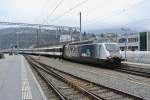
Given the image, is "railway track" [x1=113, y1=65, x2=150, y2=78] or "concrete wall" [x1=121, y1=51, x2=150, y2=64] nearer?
"railway track" [x1=113, y1=65, x2=150, y2=78]

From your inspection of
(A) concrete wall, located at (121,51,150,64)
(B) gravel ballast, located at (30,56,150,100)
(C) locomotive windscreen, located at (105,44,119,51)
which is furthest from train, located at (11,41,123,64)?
(B) gravel ballast, located at (30,56,150,100)

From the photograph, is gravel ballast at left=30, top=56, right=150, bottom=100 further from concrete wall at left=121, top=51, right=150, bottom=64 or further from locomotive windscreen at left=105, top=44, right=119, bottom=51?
concrete wall at left=121, top=51, right=150, bottom=64

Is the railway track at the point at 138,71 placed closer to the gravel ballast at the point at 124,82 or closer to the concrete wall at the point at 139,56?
the gravel ballast at the point at 124,82

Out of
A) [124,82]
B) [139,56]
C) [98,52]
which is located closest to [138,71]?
[98,52]

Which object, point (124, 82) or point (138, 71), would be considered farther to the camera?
point (138, 71)

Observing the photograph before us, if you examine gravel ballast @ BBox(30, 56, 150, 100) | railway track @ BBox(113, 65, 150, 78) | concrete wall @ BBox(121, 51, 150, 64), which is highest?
concrete wall @ BBox(121, 51, 150, 64)

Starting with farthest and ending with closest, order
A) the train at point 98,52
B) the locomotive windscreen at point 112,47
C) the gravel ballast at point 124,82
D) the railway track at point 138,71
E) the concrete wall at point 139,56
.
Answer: the concrete wall at point 139,56, the locomotive windscreen at point 112,47, the train at point 98,52, the railway track at point 138,71, the gravel ballast at point 124,82

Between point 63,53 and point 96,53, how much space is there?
2415cm

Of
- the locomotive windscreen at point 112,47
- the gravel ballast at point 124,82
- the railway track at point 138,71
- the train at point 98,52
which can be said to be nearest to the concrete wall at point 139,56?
the locomotive windscreen at point 112,47

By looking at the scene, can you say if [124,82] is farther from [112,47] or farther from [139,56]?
[139,56]

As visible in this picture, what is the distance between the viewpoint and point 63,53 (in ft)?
194

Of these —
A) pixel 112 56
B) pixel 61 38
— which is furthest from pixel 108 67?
pixel 61 38

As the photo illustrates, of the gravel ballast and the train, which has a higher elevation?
the train

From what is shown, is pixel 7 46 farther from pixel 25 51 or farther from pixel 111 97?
pixel 111 97
